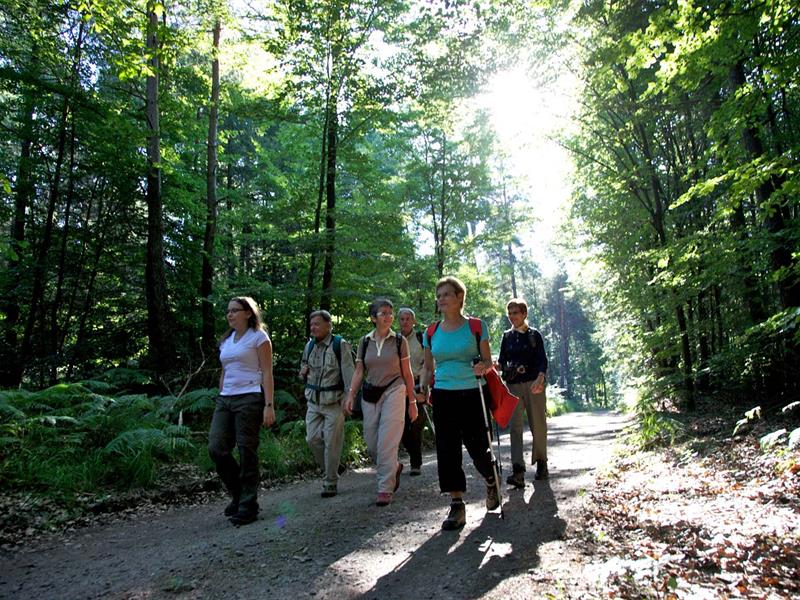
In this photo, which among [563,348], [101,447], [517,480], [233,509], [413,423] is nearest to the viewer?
[233,509]

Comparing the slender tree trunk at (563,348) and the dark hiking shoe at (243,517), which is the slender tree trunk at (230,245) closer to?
the dark hiking shoe at (243,517)

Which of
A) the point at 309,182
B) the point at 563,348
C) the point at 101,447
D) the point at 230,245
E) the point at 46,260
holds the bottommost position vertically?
the point at 101,447

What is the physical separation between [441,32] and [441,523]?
475 inches

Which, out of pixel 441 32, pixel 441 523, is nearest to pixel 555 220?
pixel 441 32

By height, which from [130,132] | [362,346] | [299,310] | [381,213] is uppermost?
[130,132]

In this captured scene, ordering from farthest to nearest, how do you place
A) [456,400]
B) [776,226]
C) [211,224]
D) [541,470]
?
[211,224]
[776,226]
[541,470]
[456,400]

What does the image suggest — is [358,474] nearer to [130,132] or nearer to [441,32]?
[130,132]

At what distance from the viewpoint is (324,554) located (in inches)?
158

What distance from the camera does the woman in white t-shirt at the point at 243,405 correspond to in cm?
504

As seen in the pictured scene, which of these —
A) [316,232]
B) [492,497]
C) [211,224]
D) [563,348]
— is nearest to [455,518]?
[492,497]

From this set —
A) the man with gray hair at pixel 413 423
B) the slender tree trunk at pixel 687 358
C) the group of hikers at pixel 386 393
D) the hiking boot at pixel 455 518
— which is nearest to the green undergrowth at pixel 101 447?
the man with gray hair at pixel 413 423

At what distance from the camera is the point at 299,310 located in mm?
12766

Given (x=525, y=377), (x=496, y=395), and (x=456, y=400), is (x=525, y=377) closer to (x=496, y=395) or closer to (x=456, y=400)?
(x=496, y=395)

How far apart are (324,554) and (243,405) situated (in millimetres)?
1697
